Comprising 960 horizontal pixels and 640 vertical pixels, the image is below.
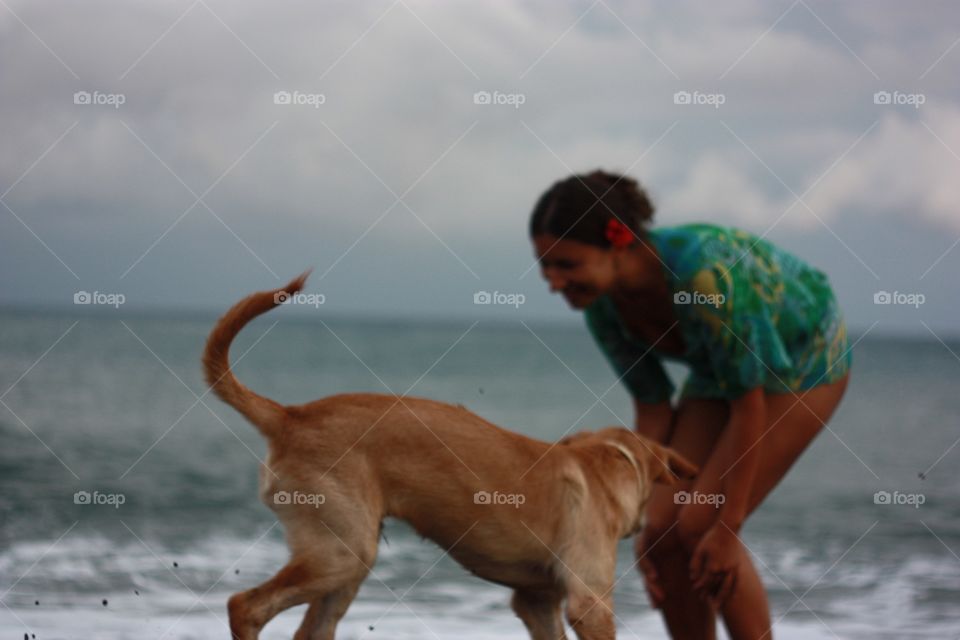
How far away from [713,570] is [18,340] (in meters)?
29.4

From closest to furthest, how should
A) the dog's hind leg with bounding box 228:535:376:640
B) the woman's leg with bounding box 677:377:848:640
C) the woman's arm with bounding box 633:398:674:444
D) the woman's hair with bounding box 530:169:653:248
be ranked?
the dog's hind leg with bounding box 228:535:376:640 < the woman's hair with bounding box 530:169:653:248 < the woman's leg with bounding box 677:377:848:640 < the woman's arm with bounding box 633:398:674:444

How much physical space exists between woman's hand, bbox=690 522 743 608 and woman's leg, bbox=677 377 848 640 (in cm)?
6

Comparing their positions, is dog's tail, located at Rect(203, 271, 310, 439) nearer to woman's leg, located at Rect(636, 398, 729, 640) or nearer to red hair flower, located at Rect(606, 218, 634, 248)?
red hair flower, located at Rect(606, 218, 634, 248)

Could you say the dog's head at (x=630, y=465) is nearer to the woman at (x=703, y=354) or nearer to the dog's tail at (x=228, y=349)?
the woman at (x=703, y=354)

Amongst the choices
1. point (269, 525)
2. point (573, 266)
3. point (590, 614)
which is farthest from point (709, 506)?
point (269, 525)

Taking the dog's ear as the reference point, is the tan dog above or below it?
below

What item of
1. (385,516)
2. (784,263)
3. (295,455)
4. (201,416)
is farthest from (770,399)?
(201,416)

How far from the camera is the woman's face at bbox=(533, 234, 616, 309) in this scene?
402 cm

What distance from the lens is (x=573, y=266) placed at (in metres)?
4.03

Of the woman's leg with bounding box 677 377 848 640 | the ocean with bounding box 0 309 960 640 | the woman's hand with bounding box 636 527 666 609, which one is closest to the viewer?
the woman's leg with bounding box 677 377 848 640

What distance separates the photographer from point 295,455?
384cm

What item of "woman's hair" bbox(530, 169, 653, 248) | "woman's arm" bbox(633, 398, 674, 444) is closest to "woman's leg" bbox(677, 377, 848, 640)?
"woman's arm" bbox(633, 398, 674, 444)

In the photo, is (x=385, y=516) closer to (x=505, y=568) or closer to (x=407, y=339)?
(x=505, y=568)

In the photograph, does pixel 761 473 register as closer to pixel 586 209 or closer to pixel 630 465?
pixel 630 465
